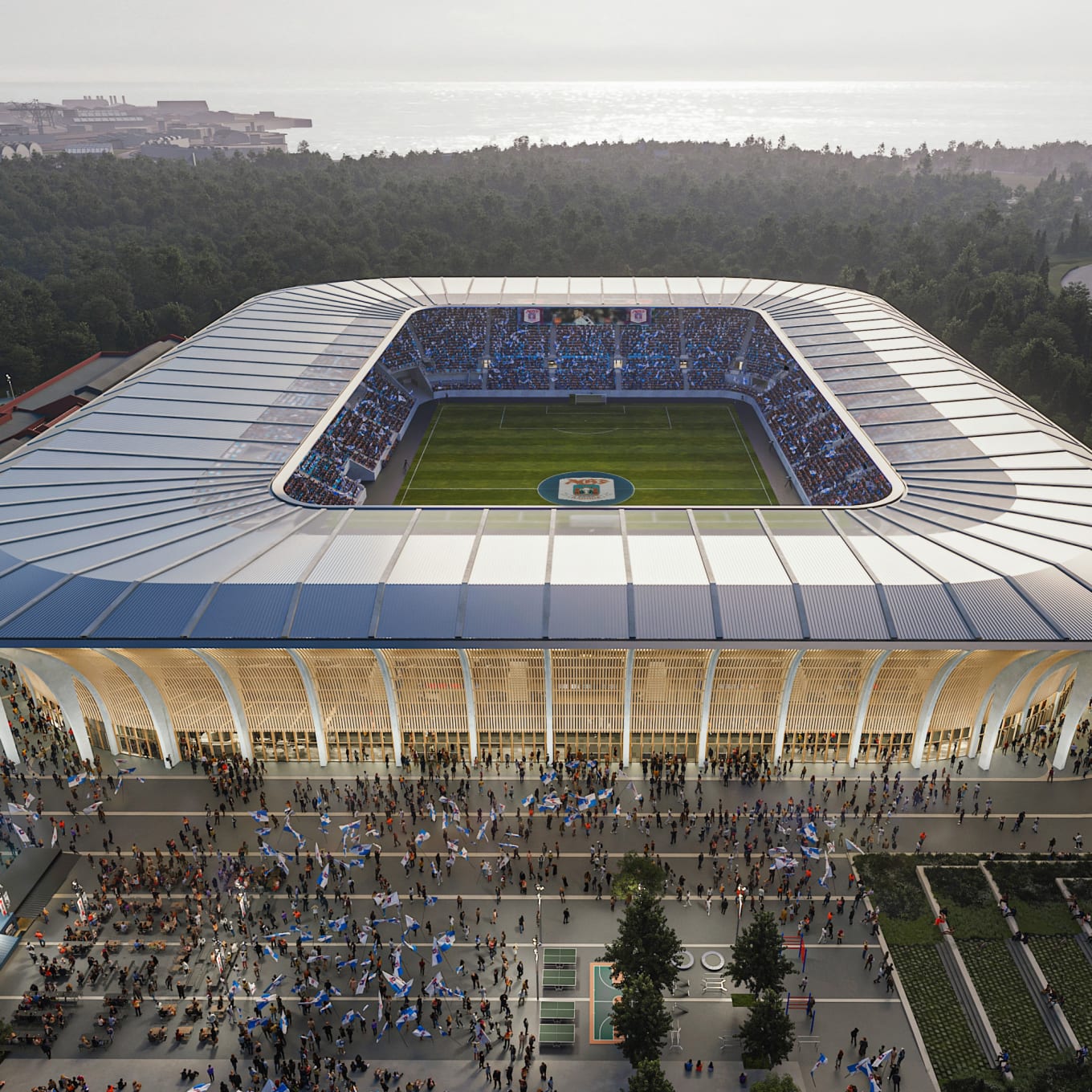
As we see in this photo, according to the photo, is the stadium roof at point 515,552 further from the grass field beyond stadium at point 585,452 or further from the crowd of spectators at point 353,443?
the grass field beyond stadium at point 585,452

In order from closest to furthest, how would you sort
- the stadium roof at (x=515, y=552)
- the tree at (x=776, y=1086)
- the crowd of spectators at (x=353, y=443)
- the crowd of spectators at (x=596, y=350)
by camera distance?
the tree at (x=776, y=1086), the stadium roof at (x=515, y=552), the crowd of spectators at (x=353, y=443), the crowd of spectators at (x=596, y=350)

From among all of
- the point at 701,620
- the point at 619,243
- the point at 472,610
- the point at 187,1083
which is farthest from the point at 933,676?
the point at 619,243

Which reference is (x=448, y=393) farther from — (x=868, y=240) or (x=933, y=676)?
(x=868, y=240)

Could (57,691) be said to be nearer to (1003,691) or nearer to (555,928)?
(555,928)

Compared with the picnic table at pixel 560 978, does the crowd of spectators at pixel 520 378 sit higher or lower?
higher

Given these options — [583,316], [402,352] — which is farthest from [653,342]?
[402,352]

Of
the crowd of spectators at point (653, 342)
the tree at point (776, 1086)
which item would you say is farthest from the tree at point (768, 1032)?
the crowd of spectators at point (653, 342)

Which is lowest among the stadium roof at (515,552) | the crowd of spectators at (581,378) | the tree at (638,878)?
the tree at (638,878)
